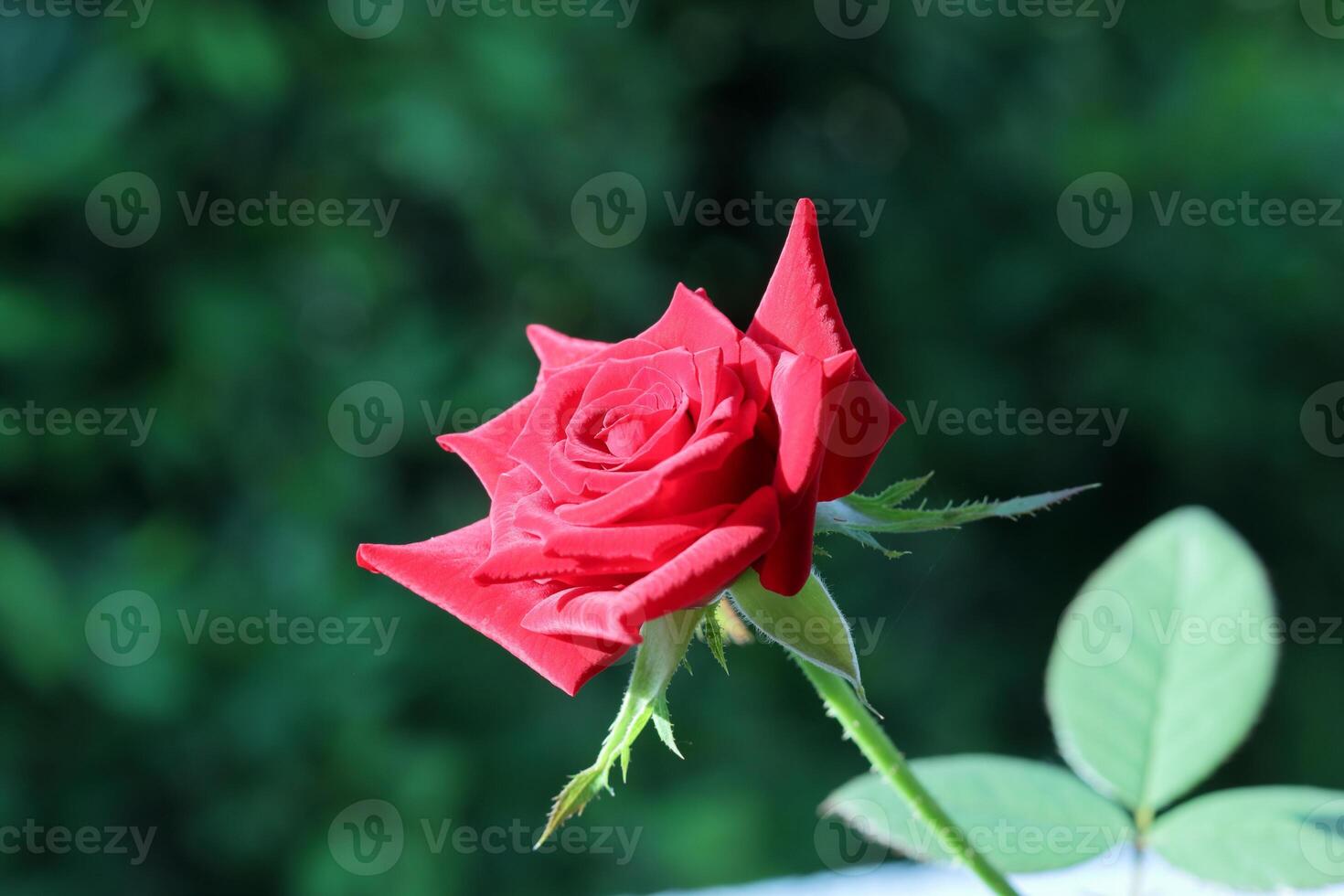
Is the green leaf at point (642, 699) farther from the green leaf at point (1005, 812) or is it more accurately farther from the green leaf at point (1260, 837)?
the green leaf at point (1260, 837)

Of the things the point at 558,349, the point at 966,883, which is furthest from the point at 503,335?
the point at 558,349

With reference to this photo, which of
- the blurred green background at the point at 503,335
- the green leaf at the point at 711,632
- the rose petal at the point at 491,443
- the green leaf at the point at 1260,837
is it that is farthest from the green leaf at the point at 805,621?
the blurred green background at the point at 503,335

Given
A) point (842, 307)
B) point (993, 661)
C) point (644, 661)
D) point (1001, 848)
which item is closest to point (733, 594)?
point (644, 661)

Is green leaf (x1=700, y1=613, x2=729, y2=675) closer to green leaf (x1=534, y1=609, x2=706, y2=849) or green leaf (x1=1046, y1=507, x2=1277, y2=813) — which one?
green leaf (x1=534, y1=609, x2=706, y2=849)

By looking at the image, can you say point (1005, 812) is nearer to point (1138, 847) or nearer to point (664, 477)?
point (1138, 847)

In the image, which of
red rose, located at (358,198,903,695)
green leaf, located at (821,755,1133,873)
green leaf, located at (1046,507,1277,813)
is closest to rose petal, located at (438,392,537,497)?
red rose, located at (358,198,903,695)
